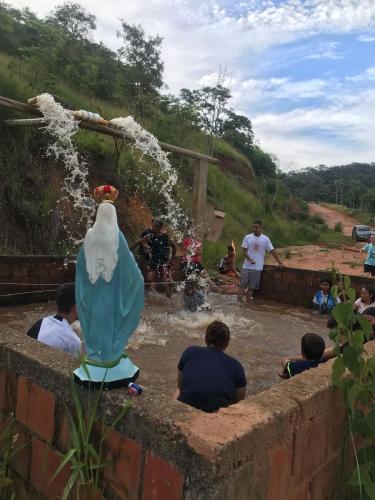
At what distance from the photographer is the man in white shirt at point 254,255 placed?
27.7 feet

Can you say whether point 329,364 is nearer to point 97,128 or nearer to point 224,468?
Result: point 224,468

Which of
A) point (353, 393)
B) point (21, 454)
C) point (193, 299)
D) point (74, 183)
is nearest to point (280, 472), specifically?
point (353, 393)

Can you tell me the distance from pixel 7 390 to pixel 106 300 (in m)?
0.87

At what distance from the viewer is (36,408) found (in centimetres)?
215

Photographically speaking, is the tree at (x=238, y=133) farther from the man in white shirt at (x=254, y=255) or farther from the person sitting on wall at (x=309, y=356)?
the person sitting on wall at (x=309, y=356)

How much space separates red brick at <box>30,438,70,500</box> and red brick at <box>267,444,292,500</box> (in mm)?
830

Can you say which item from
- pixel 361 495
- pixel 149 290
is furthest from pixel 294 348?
pixel 361 495

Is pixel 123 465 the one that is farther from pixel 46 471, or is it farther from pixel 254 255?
pixel 254 255

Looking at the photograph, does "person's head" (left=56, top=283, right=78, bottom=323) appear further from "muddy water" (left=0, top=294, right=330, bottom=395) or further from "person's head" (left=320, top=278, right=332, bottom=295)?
"person's head" (left=320, top=278, right=332, bottom=295)

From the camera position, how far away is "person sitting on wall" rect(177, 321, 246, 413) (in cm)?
265

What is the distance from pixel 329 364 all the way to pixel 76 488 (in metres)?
1.46

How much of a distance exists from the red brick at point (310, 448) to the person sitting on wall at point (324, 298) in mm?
6021

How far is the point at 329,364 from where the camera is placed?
2.58 m

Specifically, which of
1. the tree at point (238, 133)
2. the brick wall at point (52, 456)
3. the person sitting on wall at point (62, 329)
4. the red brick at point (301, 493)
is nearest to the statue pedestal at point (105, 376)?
the brick wall at point (52, 456)
